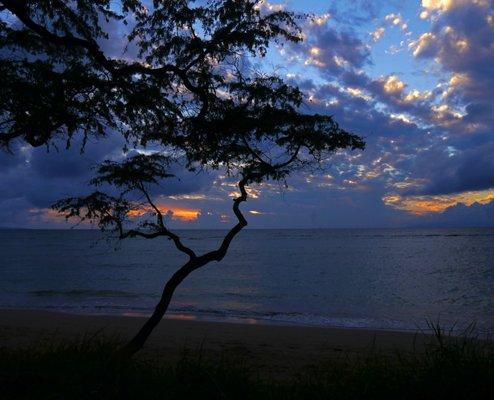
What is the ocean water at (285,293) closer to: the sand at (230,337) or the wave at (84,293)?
the wave at (84,293)

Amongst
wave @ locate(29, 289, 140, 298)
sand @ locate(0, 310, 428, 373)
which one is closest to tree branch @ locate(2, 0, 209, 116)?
sand @ locate(0, 310, 428, 373)

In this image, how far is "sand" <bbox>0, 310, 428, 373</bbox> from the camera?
507 inches

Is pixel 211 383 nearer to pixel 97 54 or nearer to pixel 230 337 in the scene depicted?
pixel 97 54

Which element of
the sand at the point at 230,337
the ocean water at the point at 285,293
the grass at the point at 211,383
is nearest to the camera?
the grass at the point at 211,383

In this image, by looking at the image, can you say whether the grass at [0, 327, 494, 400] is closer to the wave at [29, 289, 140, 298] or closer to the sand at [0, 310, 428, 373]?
the sand at [0, 310, 428, 373]

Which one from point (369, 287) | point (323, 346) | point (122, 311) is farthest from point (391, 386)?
point (369, 287)

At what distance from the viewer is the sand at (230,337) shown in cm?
1287

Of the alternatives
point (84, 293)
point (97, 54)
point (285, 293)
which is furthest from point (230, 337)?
point (84, 293)

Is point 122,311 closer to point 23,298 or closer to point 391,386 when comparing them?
point 23,298

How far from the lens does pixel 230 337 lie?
637 inches

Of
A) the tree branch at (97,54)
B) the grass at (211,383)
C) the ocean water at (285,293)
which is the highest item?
the tree branch at (97,54)

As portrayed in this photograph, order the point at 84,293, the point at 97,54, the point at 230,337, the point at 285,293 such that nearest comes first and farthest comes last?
the point at 97,54 → the point at 230,337 → the point at 84,293 → the point at 285,293

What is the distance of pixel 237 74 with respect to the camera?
8.83m

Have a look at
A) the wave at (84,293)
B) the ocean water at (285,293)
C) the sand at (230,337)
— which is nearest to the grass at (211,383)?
the sand at (230,337)
